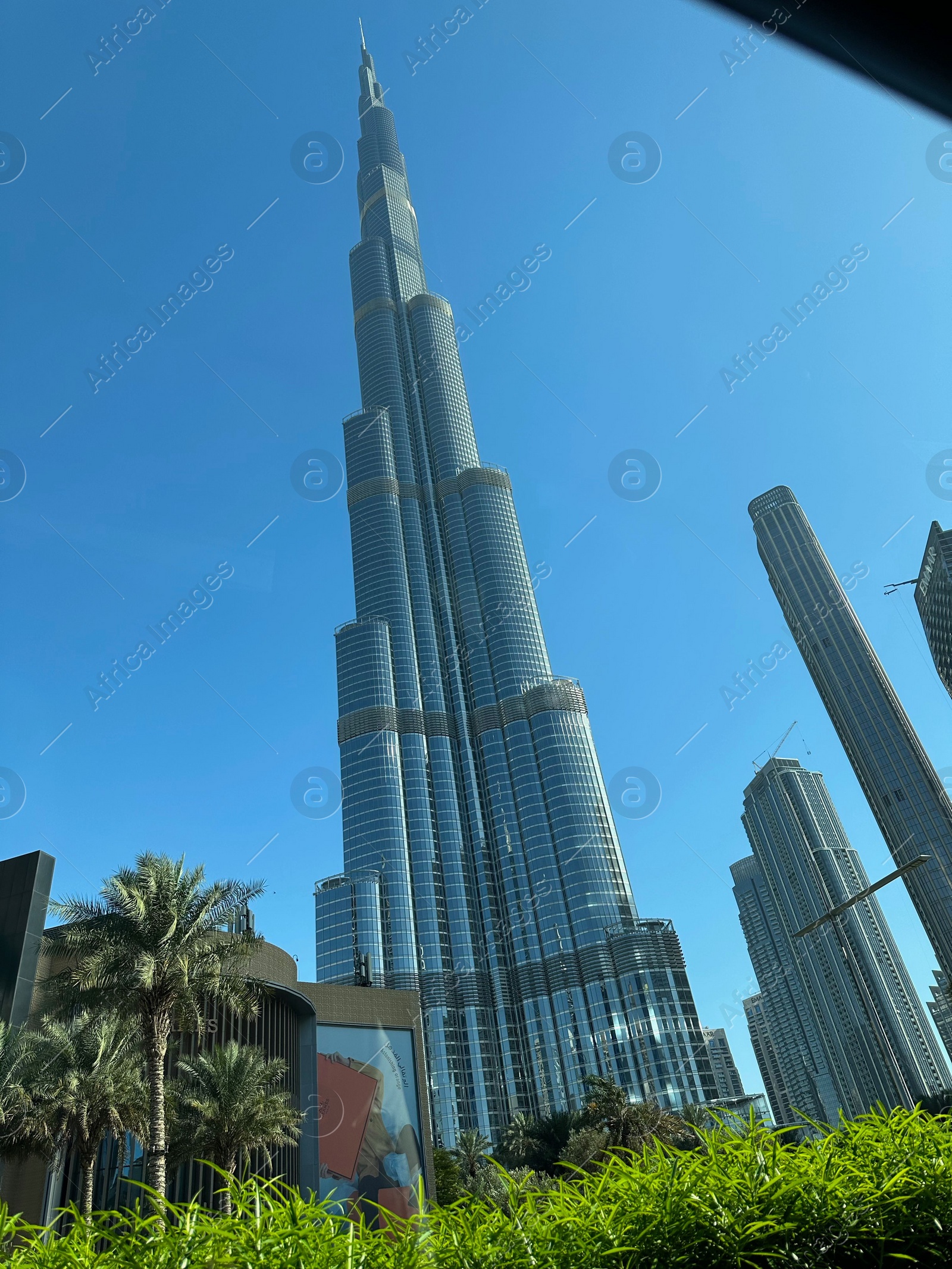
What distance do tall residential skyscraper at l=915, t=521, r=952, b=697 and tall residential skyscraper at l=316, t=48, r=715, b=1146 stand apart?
69.5 meters

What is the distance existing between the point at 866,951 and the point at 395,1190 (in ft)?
509

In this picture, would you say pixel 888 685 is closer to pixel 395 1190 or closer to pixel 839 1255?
pixel 395 1190

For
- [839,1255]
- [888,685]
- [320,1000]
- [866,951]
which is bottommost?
[839,1255]

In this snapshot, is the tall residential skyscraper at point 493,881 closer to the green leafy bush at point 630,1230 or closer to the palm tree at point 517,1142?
the palm tree at point 517,1142

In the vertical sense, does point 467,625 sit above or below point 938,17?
above

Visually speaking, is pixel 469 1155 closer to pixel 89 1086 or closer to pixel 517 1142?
pixel 517 1142

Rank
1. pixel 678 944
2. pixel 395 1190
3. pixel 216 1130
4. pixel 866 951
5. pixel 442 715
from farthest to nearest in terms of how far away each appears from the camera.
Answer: pixel 442 715 → pixel 866 951 → pixel 678 944 → pixel 395 1190 → pixel 216 1130

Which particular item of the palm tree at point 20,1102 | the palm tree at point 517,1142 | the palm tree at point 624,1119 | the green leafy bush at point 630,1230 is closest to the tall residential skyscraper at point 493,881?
the palm tree at point 517,1142

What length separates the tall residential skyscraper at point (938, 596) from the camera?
468 ft

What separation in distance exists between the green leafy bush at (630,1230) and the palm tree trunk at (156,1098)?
2295 cm

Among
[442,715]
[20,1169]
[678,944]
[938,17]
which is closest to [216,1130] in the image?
[20,1169]

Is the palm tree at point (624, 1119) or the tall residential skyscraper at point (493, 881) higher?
the tall residential skyscraper at point (493, 881)

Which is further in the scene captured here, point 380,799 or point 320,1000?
point 380,799

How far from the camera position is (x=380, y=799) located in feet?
569
